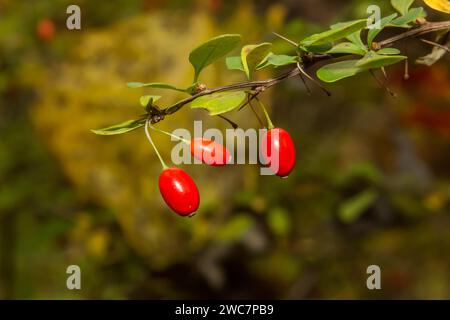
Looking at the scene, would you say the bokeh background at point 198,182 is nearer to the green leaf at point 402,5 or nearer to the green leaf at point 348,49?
the green leaf at point 402,5

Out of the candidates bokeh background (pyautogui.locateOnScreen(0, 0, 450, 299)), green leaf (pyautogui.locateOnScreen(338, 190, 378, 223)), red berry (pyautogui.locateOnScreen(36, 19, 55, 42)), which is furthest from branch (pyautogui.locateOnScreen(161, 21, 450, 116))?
red berry (pyautogui.locateOnScreen(36, 19, 55, 42))

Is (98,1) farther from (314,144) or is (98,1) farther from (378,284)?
(378,284)

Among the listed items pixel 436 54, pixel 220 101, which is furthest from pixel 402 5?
pixel 220 101

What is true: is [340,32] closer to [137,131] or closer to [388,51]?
[388,51]

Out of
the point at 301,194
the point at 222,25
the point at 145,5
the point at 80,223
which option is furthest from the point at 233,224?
the point at 145,5

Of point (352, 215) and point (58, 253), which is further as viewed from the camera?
point (58, 253)

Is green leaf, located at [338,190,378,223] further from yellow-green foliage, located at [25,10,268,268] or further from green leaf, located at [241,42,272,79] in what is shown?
green leaf, located at [241,42,272,79]
